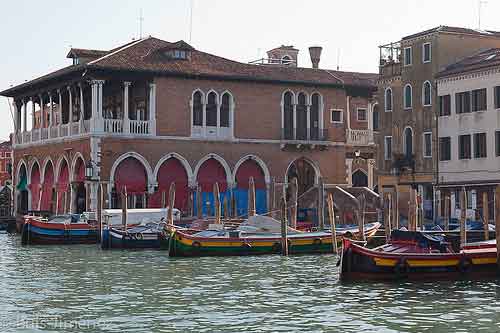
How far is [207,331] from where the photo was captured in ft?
41.0

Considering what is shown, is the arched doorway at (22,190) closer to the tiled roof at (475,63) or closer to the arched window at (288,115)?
the arched window at (288,115)

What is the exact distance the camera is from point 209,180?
117 feet

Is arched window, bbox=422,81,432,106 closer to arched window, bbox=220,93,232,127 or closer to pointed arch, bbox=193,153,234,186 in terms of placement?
arched window, bbox=220,93,232,127

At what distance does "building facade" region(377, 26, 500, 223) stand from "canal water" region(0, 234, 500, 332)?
39.7 feet

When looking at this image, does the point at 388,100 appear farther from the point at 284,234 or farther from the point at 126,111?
the point at 284,234

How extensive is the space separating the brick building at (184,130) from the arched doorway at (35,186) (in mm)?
40

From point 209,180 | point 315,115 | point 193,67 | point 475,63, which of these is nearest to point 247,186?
point 209,180

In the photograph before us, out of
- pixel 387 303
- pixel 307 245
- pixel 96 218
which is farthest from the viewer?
pixel 96 218

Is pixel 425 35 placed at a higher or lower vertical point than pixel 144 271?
higher

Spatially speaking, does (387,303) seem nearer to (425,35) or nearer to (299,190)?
(425,35)

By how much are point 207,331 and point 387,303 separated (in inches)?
143

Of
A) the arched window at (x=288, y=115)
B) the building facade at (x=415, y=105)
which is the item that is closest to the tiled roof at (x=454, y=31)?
the building facade at (x=415, y=105)

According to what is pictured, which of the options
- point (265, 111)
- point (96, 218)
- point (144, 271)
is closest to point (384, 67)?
point (265, 111)

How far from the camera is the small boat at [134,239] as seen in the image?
27.7 m
